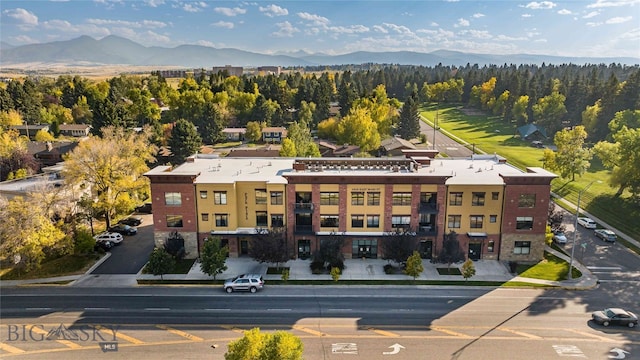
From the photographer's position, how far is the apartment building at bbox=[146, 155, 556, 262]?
4903 cm

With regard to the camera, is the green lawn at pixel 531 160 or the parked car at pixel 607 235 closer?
the parked car at pixel 607 235

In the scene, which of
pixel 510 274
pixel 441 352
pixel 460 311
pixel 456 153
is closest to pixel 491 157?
pixel 510 274

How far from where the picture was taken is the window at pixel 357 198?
49.5 meters

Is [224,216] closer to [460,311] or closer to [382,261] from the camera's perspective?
[382,261]

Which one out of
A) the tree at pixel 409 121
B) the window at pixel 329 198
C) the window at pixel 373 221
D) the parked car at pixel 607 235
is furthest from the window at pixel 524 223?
the tree at pixel 409 121

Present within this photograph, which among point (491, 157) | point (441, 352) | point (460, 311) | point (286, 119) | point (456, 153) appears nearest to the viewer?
point (441, 352)

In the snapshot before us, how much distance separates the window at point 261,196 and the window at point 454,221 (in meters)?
21.9

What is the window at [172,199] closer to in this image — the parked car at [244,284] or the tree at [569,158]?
the parked car at [244,284]

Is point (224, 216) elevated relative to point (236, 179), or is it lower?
lower

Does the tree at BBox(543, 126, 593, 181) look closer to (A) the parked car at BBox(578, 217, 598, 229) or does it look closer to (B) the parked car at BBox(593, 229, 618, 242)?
(A) the parked car at BBox(578, 217, 598, 229)

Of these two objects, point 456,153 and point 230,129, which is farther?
point 230,129

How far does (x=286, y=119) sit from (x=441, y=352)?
367ft

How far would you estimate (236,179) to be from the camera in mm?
50875

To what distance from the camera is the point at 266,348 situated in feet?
69.4
